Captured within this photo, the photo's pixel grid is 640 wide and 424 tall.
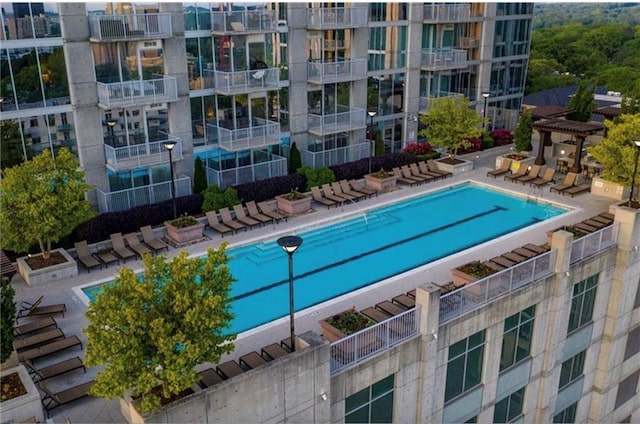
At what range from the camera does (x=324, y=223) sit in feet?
→ 79.2

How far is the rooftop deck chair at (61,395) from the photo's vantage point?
40.7 feet

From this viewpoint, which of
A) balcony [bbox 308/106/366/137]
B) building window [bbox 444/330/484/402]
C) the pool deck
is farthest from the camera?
balcony [bbox 308/106/366/137]

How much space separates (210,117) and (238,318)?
12292 millimetres

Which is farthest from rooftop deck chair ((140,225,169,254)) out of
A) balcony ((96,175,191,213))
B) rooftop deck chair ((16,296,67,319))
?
rooftop deck chair ((16,296,67,319))

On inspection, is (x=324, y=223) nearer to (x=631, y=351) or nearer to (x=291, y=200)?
(x=291, y=200)

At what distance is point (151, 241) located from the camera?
848 inches

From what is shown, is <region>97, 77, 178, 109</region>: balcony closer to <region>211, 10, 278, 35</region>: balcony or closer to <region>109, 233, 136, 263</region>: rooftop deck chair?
<region>211, 10, 278, 35</region>: balcony

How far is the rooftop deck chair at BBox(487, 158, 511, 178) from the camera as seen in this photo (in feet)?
99.2

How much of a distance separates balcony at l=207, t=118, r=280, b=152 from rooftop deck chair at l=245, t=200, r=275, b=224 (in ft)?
10.6

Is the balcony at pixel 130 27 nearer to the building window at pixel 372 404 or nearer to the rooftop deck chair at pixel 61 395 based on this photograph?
the rooftop deck chair at pixel 61 395

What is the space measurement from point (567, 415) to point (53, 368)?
1719cm

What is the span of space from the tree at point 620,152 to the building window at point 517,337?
413 inches

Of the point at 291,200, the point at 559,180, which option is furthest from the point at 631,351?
the point at 291,200

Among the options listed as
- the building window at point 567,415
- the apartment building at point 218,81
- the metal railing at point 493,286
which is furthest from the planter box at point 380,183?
the building window at point 567,415
